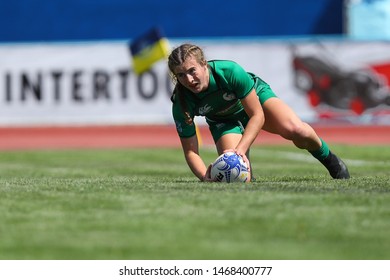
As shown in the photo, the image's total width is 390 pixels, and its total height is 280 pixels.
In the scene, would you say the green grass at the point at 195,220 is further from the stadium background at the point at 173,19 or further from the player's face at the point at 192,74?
the stadium background at the point at 173,19

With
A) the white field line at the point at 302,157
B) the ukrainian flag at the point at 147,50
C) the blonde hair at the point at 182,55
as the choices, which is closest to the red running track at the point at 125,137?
the ukrainian flag at the point at 147,50

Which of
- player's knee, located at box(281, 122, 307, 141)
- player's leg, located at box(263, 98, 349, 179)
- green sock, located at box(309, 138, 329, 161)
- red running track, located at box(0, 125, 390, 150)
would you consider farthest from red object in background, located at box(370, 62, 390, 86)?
player's knee, located at box(281, 122, 307, 141)

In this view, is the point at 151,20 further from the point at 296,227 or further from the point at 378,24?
the point at 296,227

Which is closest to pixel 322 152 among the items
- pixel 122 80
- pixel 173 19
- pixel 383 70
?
pixel 383 70

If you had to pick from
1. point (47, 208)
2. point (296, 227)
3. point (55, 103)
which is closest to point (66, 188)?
point (47, 208)

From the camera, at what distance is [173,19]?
30.5 m

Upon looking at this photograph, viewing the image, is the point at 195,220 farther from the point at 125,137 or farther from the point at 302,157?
the point at 125,137

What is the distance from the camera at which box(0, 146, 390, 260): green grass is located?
570cm

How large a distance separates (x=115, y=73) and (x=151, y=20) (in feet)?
16.6

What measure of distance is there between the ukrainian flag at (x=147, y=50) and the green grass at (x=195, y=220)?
11137 mm

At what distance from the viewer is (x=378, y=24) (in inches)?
1125

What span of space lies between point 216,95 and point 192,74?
1.94ft

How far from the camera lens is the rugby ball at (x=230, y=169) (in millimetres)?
8938

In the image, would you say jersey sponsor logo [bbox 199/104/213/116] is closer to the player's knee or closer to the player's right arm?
the player's right arm
